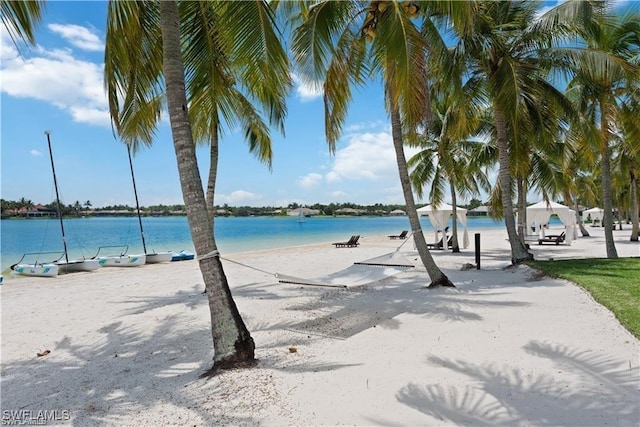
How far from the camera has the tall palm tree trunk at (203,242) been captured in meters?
3.82

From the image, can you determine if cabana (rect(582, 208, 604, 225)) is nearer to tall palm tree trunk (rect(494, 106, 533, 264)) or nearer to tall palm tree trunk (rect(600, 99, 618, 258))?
tall palm tree trunk (rect(600, 99, 618, 258))

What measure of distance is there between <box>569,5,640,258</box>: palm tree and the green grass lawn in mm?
2551

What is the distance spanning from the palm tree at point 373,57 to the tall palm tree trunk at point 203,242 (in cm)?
266

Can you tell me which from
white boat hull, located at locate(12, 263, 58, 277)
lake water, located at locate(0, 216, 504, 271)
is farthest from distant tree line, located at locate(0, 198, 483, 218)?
white boat hull, located at locate(12, 263, 58, 277)

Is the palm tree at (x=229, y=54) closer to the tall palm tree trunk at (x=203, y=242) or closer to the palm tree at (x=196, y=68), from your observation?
the palm tree at (x=196, y=68)

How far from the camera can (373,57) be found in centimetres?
738

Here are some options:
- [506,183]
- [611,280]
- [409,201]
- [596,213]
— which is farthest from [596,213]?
[409,201]

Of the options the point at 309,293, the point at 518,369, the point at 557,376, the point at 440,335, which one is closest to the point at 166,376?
the point at 440,335

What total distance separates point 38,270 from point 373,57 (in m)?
13.5

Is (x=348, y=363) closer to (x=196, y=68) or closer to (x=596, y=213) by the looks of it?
(x=196, y=68)

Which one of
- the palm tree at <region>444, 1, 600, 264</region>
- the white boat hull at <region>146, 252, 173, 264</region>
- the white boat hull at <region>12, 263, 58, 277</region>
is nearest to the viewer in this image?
the palm tree at <region>444, 1, 600, 264</region>

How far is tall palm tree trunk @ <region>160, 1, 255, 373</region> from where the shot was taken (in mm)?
3822

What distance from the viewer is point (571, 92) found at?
433 inches

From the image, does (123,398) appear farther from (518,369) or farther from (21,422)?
(518,369)
